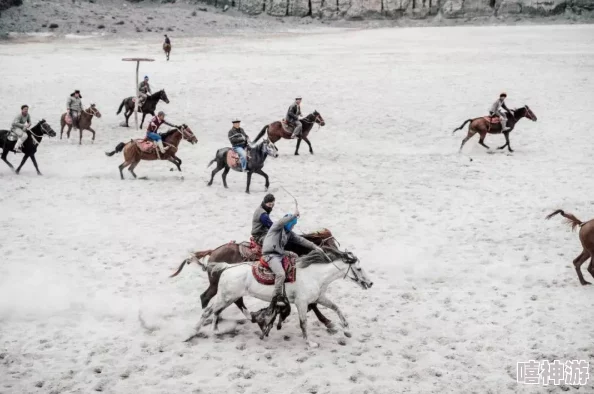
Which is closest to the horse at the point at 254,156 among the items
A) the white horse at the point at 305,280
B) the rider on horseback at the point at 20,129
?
the rider on horseback at the point at 20,129

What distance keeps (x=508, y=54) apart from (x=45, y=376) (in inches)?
1418

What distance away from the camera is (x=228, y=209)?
1586 cm

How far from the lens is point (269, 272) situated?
927 cm

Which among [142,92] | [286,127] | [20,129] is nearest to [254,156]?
[286,127]

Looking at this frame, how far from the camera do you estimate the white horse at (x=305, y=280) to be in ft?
30.4

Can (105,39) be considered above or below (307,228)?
above

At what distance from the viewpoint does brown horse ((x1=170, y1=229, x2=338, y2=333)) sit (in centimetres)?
964

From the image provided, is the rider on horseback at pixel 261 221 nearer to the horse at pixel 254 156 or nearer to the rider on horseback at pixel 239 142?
the horse at pixel 254 156

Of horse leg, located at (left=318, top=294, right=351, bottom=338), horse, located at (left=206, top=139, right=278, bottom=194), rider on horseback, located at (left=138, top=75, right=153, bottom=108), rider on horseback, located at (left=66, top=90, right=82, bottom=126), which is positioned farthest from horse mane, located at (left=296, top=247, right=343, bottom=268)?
rider on horseback, located at (left=138, top=75, right=153, bottom=108)

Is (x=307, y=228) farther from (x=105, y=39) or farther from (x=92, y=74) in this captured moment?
(x=105, y=39)

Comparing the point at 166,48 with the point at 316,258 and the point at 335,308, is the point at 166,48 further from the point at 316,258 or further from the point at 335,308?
the point at 335,308

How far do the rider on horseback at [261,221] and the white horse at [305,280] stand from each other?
660mm

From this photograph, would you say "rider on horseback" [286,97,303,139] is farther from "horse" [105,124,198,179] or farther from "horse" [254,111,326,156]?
"horse" [105,124,198,179]

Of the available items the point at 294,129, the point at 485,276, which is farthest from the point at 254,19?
the point at 485,276
